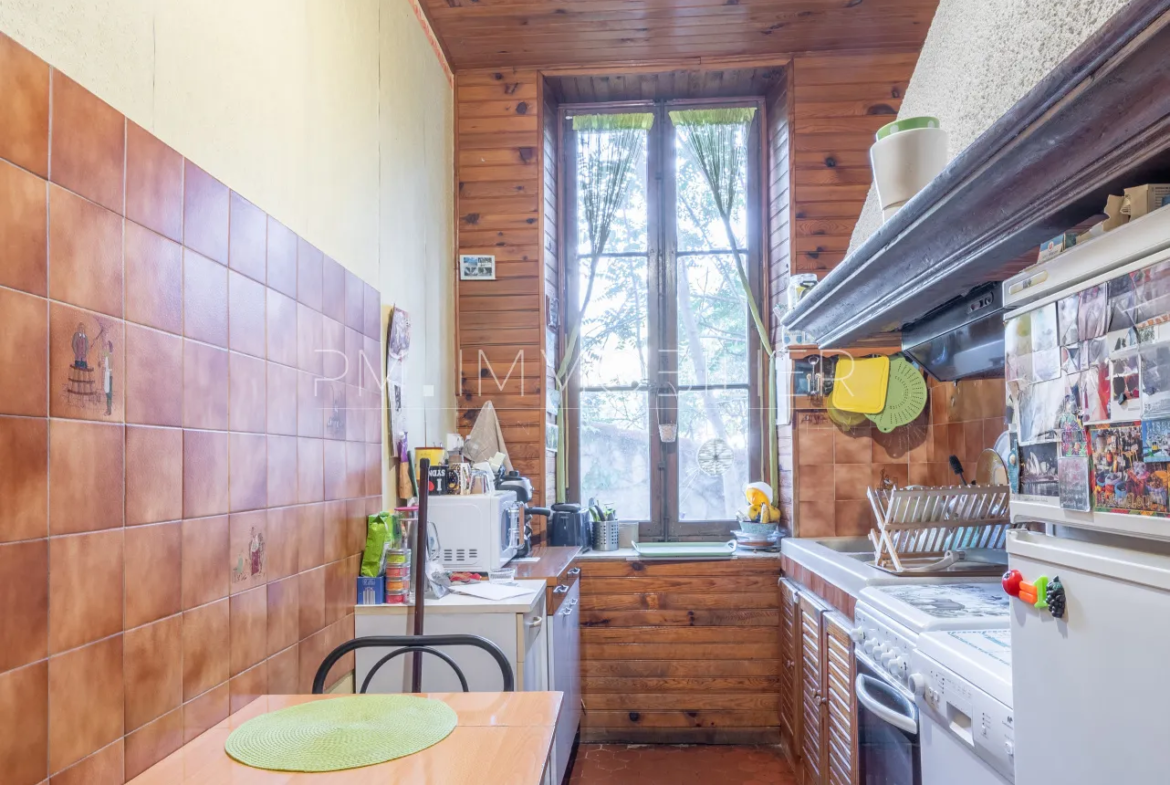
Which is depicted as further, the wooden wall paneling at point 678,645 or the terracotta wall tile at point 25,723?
the wooden wall paneling at point 678,645

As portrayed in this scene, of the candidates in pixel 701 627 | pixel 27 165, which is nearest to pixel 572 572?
pixel 701 627

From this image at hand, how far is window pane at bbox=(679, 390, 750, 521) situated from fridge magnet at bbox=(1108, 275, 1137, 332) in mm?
3201

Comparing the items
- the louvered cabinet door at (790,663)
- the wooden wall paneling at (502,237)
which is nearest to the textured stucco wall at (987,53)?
the louvered cabinet door at (790,663)

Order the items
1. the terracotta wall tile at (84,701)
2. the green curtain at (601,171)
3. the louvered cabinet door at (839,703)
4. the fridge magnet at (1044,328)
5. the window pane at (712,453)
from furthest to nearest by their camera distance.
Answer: the green curtain at (601,171), the window pane at (712,453), the louvered cabinet door at (839,703), the terracotta wall tile at (84,701), the fridge magnet at (1044,328)

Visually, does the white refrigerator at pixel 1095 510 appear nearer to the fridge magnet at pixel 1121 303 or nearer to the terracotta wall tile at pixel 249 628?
the fridge magnet at pixel 1121 303

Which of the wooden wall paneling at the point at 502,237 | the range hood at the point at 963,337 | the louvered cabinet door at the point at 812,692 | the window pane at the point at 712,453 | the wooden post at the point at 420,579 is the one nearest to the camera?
the range hood at the point at 963,337

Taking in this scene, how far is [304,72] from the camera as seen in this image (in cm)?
216

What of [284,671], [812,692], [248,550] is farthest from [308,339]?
[812,692]

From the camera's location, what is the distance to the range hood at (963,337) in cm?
174

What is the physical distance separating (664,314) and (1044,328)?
3123 millimetres

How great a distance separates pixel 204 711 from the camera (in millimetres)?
1564

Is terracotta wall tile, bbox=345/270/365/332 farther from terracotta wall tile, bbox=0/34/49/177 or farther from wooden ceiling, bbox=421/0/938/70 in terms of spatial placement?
wooden ceiling, bbox=421/0/938/70

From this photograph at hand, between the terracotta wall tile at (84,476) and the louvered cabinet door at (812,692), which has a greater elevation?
the terracotta wall tile at (84,476)

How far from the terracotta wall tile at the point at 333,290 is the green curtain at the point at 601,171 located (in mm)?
1888
